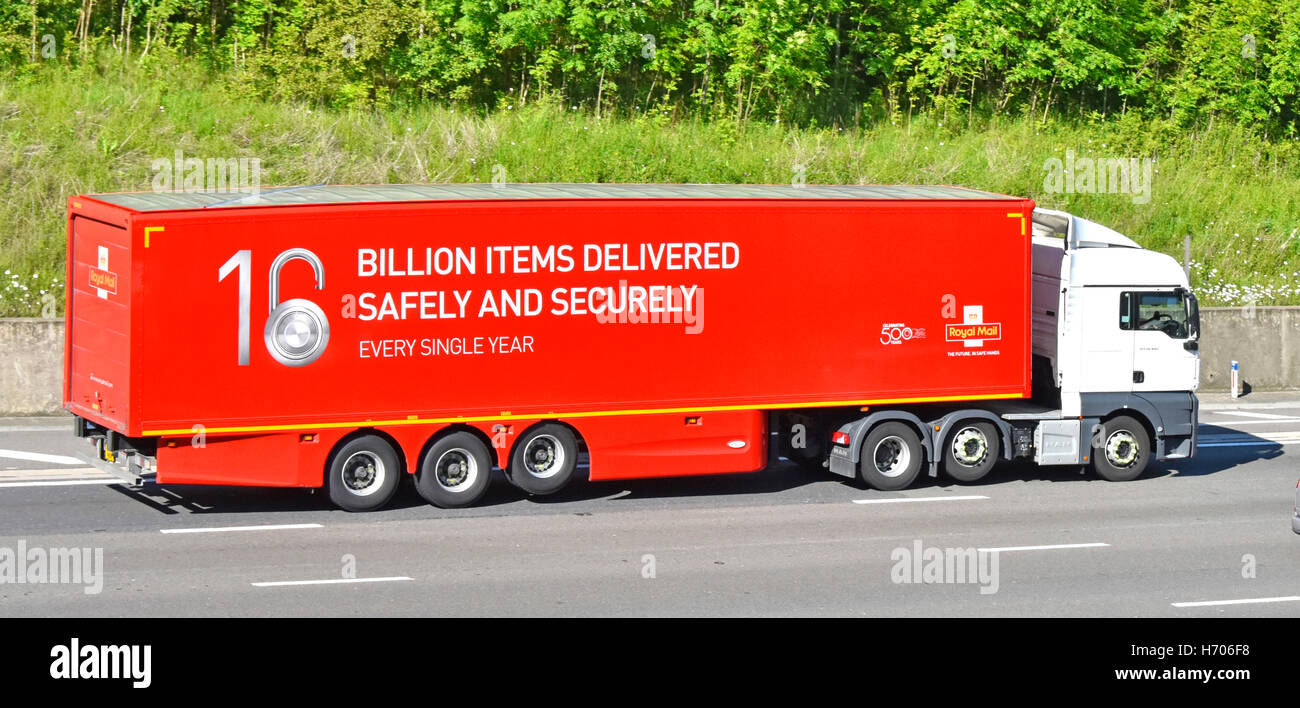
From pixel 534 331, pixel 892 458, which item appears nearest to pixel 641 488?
pixel 534 331

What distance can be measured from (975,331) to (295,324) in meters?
7.99

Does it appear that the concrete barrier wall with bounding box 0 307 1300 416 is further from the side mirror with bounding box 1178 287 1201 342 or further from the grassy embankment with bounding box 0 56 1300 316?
the side mirror with bounding box 1178 287 1201 342

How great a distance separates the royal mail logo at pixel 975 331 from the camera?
1892 cm

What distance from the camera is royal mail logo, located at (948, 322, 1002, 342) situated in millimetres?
18922

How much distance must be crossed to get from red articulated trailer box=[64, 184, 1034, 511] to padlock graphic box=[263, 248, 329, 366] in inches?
0.9

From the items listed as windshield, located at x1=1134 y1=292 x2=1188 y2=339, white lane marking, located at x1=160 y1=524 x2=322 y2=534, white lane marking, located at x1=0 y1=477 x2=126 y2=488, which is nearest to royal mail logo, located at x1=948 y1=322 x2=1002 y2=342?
windshield, located at x1=1134 y1=292 x2=1188 y2=339

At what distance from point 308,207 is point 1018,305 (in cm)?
850

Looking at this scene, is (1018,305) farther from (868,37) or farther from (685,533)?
(868,37)

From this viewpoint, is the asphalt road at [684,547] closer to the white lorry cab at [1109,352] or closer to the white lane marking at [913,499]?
the white lane marking at [913,499]

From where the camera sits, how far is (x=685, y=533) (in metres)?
16.5

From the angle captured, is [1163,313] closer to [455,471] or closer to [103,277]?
[455,471]

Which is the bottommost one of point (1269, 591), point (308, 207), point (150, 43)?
point (1269, 591)

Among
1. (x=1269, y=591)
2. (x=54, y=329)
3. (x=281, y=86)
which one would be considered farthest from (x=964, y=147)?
(x=1269, y=591)

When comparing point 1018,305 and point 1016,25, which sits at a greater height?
point 1016,25
